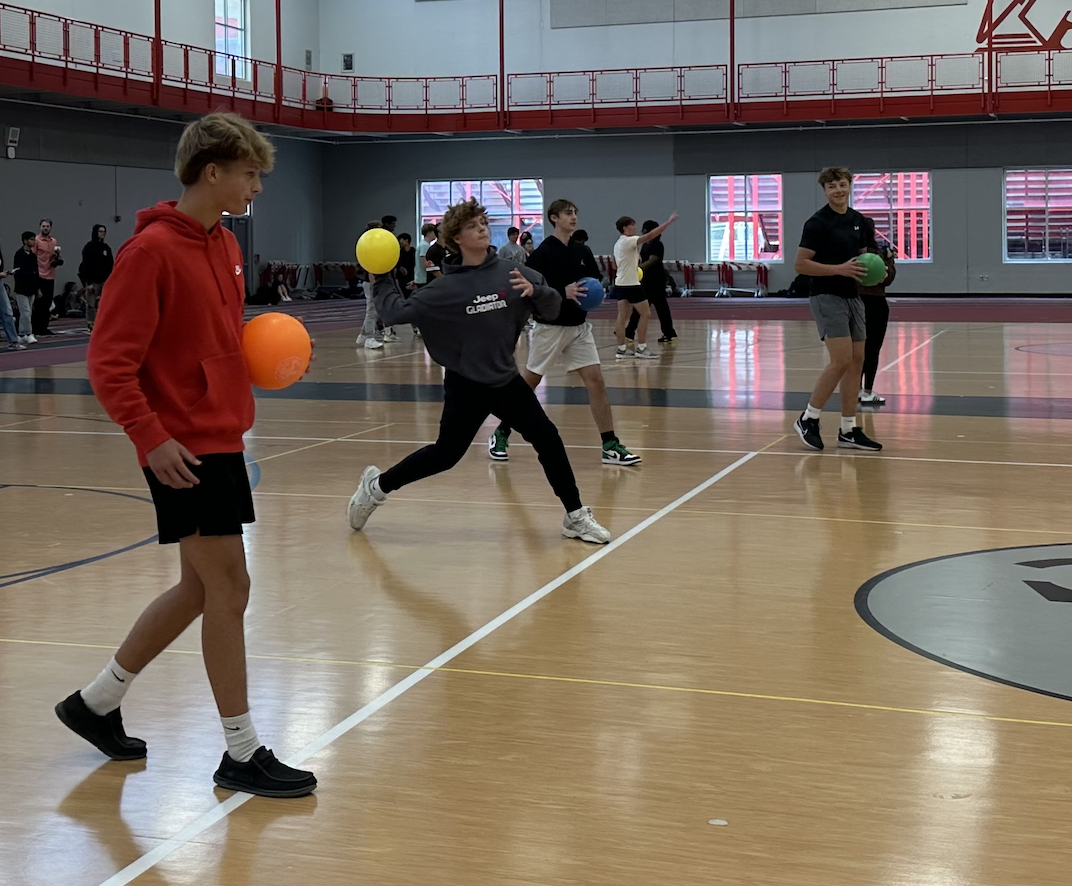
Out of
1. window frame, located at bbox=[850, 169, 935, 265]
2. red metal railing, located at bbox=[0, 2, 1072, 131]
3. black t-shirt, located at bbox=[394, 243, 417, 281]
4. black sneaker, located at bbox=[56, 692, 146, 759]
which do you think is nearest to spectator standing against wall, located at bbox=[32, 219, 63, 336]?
black t-shirt, located at bbox=[394, 243, 417, 281]

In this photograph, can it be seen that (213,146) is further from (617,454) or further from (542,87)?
(542,87)

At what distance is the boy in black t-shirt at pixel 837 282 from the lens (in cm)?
982

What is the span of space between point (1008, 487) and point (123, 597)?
17.5 feet

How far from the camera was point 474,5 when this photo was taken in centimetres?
4066

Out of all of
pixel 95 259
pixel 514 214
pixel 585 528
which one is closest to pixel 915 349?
pixel 585 528

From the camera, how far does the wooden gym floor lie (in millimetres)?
3449

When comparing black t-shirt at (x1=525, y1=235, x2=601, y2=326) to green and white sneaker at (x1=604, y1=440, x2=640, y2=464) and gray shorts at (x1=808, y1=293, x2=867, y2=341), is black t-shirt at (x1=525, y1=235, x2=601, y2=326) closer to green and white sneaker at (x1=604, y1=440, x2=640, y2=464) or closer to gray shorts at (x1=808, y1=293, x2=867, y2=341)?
green and white sneaker at (x1=604, y1=440, x2=640, y2=464)

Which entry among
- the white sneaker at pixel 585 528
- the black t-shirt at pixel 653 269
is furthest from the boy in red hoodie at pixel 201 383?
the black t-shirt at pixel 653 269

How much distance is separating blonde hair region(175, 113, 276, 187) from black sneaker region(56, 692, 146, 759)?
1584 mm

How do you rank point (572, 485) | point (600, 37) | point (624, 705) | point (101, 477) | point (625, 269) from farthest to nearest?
point (600, 37)
point (625, 269)
point (101, 477)
point (572, 485)
point (624, 705)

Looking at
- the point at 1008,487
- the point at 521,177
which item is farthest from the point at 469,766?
the point at 521,177

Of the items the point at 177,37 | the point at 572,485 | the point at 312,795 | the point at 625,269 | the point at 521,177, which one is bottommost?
the point at 312,795

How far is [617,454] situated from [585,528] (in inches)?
99.3

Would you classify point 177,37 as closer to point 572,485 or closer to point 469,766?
point 572,485
